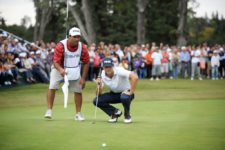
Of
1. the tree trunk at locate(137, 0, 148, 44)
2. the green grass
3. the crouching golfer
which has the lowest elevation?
the green grass

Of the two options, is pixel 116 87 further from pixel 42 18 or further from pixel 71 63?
pixel 42 18

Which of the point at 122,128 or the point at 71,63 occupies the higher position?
the point at 71,63

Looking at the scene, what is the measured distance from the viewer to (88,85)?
95.6ft

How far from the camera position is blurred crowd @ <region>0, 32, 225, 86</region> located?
2908 centimetres

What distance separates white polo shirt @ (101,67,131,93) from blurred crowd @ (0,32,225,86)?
49.5ft

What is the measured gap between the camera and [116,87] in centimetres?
1362

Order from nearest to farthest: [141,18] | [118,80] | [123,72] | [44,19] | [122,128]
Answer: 1. [122,128]
2. [123,72]
3. [118,80]
4. [141,18]
5. [44,19]

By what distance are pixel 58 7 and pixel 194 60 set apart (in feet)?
119

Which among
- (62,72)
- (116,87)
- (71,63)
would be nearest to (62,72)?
(62,72)

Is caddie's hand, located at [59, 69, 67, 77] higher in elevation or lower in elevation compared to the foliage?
lower

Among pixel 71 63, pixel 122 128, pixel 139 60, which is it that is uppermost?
pixel 71 63

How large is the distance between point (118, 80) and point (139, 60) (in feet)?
69.1

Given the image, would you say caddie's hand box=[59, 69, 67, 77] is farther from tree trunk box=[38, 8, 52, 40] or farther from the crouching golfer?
tree trunk box=[38, 8, 52, 40]

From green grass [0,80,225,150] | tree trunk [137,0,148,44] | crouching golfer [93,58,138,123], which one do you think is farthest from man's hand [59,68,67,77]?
tree trunk [137,0,148,44]
